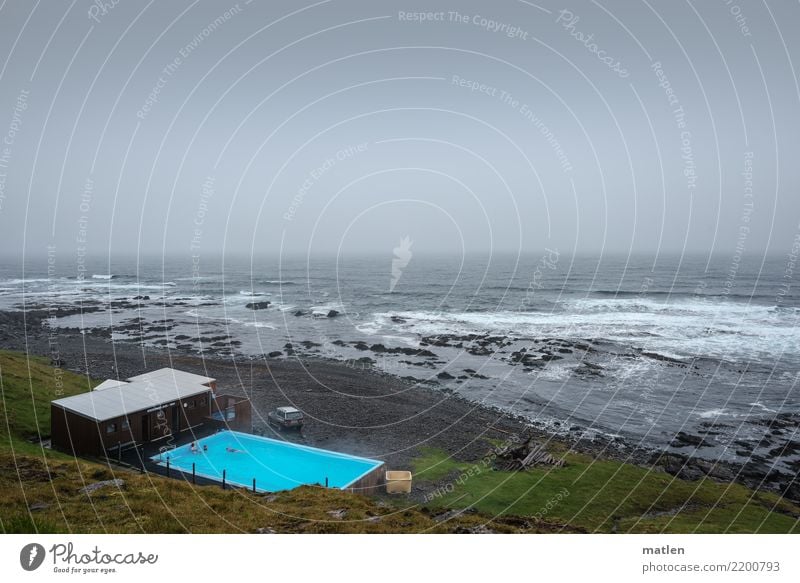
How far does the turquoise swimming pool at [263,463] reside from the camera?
1402 centimetres

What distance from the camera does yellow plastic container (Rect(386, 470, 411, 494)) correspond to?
50.2 ft

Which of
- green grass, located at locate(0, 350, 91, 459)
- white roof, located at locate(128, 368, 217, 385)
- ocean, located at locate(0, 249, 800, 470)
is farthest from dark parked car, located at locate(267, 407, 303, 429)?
ocean, located at locate(0, 249, 800, 470)

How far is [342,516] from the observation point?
9.54m

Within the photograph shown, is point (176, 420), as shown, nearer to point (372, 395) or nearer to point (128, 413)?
point (128, 413)

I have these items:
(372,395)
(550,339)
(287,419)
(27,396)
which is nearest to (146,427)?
(287,419)

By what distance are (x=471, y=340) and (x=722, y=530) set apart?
34.4 metres

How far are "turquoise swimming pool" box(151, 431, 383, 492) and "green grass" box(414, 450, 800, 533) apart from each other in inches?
132

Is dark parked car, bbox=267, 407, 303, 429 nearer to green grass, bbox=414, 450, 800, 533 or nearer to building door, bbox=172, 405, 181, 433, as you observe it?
building door, bbox=172, 405, 181, 433

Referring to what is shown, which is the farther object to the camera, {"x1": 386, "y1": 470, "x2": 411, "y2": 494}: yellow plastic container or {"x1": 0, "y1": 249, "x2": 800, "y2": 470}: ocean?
{"x1": 0, "y1": 249, "x2": 800, "y2": 470}: ocean

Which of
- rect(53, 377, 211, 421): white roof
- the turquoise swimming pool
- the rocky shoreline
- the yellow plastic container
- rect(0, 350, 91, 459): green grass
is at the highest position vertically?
rect(53, 377, 211, 421): white roof

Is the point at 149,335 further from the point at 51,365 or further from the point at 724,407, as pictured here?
the point at 724,407

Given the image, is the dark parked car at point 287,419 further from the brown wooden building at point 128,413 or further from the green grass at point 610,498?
the green grass at point 610,498

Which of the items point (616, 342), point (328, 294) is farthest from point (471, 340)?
point (328, 294)

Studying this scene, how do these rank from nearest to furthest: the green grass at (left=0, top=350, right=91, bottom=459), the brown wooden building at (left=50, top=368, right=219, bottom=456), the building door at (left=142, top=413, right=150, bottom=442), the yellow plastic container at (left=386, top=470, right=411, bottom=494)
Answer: the brown wooden building at (left=50, top=368, right=219, bottom=456)
the yellow plastic container at (left=386, top=470, right=411, bottom=494)
the green grass at (left=0, top=350, right=91, bottom=459)
the building door at (left=142, top=413, right=150, bottom=442)
